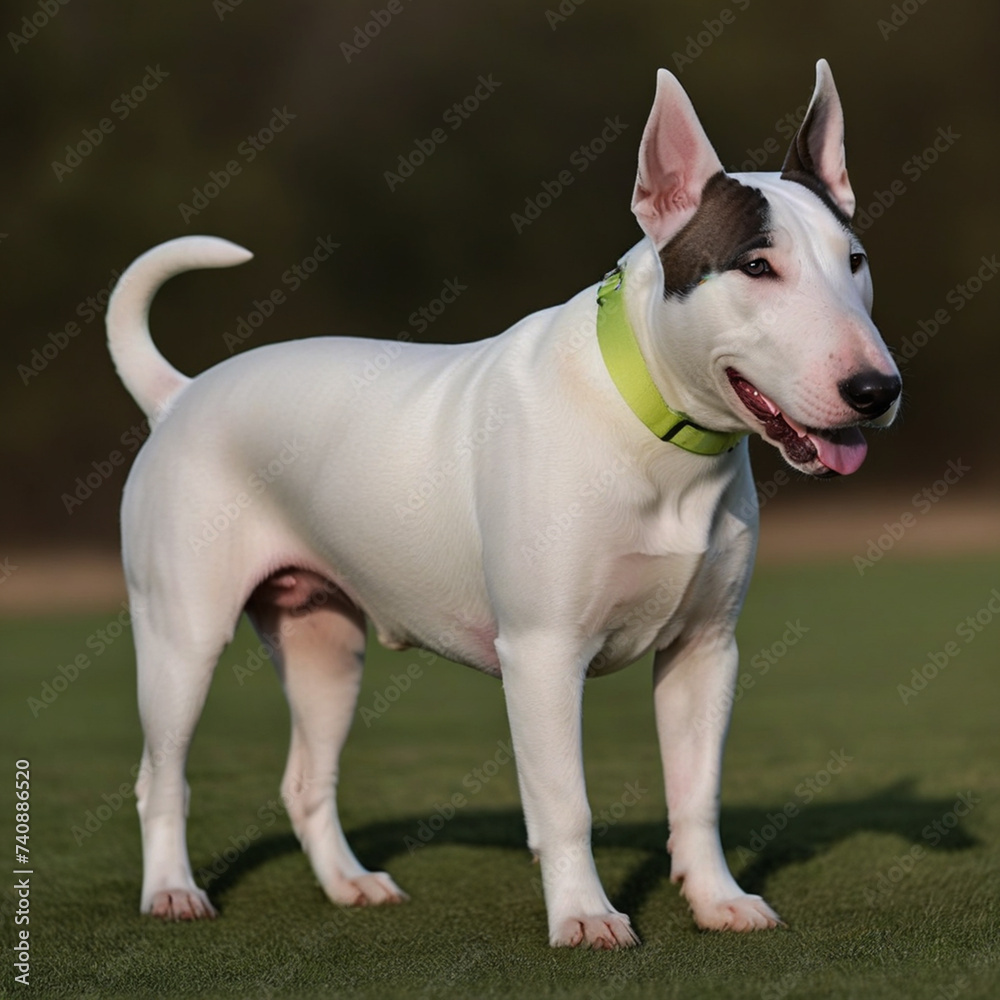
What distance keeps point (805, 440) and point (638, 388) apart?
436 mm

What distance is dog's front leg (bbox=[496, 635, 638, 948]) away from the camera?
144 inches

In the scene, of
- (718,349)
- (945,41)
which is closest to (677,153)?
(718,349)

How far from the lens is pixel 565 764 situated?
3.68m

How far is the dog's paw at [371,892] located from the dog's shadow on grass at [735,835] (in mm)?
369

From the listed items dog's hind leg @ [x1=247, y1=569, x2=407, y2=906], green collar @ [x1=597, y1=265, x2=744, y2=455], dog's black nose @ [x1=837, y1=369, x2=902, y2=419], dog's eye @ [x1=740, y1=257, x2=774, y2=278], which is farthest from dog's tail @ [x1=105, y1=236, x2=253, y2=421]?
dog's black nose @ [x1=837, y1=369, x2=902, y2=419]

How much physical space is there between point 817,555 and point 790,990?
634 inches

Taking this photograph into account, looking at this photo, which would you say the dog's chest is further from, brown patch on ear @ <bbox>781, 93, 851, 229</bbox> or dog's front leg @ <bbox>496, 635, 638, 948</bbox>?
brown patch on ear @ <bbox>781, 93, 851, 229</bbox>

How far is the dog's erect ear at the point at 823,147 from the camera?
374 cm

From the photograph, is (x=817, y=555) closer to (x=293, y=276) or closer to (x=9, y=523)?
(x=293, y=276)

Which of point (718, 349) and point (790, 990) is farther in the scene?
point (718, 349)

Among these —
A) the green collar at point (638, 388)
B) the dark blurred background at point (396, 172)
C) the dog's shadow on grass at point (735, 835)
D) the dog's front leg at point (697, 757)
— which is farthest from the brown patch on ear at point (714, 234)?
the dark blurred background at point (396, 172)

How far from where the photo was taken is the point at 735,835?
529 cm

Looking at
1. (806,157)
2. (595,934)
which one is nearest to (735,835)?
(595,934)

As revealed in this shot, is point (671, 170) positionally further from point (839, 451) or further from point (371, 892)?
point (371, 892)
